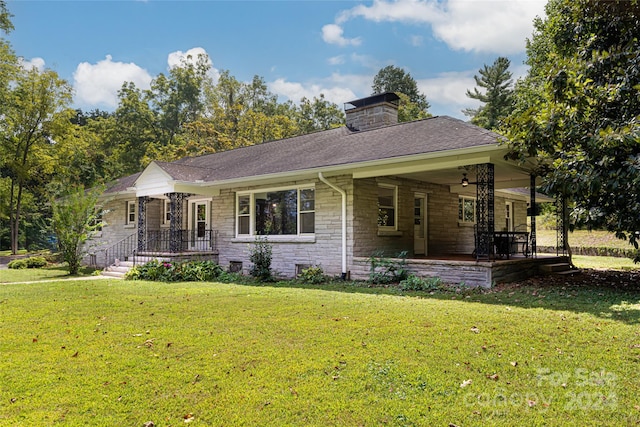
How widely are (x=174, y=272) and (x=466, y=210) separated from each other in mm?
11203

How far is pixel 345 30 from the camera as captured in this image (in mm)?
17609

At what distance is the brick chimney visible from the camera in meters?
15.9

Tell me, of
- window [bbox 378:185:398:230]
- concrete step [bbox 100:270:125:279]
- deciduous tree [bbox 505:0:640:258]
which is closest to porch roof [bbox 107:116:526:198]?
deciduous tree [bbox 505:0:640:258]

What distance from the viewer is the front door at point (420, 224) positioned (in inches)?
563

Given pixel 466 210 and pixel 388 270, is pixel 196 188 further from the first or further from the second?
pixel 466 210

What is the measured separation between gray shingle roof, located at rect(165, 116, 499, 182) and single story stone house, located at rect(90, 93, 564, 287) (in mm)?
57

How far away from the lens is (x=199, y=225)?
16391 mm

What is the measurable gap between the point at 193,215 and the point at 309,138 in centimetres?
552

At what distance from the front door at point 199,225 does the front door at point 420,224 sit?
730 cm

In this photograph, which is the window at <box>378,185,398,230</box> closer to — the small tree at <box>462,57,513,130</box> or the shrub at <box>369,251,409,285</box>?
the shrub at <box>369,251,409,285</box>

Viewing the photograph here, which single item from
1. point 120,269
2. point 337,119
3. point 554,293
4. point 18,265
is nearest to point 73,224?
point 120,269

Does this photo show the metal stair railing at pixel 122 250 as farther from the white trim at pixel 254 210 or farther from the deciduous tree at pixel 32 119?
the deciduous tree at pixel 32 119

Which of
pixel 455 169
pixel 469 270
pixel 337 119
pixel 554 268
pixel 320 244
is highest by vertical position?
pixel 337 119

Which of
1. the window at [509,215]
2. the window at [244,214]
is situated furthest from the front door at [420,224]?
the window at [509,215]
